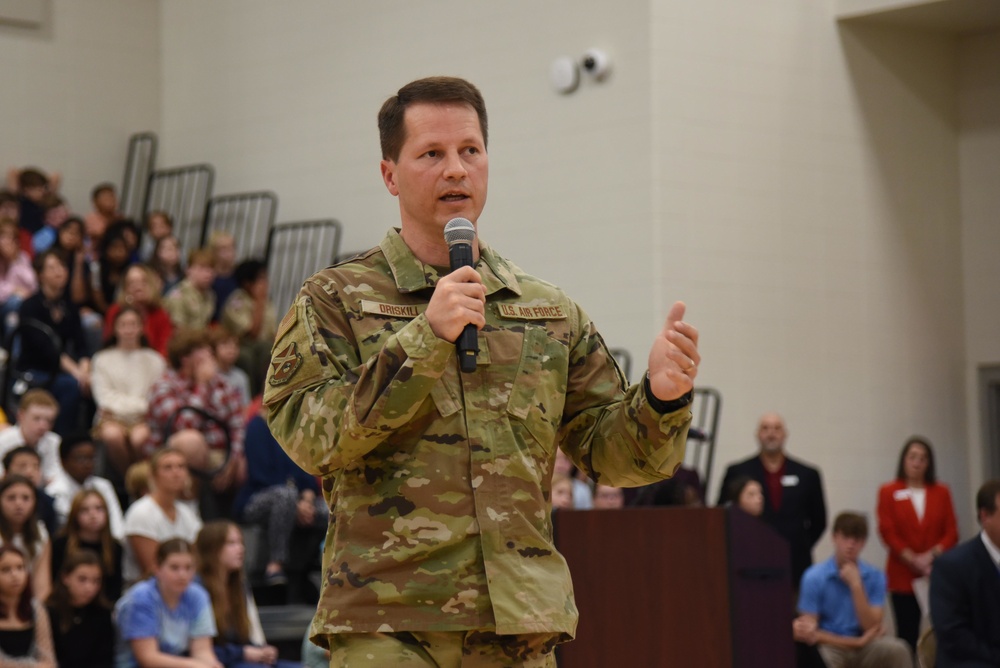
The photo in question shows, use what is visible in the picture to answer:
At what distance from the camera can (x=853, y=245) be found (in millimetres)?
10820

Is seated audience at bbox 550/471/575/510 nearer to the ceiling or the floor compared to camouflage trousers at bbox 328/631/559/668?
nearer to the ceiling

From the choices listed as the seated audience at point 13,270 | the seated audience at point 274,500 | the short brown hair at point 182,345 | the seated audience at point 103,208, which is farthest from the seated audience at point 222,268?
the seated audience at point 274,500

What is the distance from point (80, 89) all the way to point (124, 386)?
16.4ft

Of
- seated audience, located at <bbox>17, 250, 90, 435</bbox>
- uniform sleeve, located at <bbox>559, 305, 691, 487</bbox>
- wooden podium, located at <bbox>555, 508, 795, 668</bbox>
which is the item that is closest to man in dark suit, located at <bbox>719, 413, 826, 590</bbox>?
seated audience, located at <bbox>17, 250, 90, 435</bbox>

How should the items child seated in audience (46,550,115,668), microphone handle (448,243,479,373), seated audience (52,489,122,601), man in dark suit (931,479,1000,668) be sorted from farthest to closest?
1. seated audience (52,489,122,601)
2. child seated in audience (46,550,115,668)
3. man in dark suit (931,479,1000,668)
4. microphone handle (448,243,479,373)

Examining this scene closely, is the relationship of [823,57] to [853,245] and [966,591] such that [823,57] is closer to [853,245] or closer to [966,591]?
[853,245]

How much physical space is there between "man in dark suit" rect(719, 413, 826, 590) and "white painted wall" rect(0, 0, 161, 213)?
273 inches

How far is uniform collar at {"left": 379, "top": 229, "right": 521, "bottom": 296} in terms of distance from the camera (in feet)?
8.57

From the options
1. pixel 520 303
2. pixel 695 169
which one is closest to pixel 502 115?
pixel 695 169

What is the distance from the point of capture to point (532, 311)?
266cm

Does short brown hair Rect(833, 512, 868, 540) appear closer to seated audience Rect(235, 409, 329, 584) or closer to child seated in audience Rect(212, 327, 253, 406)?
seated audience Rect(235, 409, 329, 584)

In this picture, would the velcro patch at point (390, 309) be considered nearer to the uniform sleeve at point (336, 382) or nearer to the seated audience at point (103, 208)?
the uniform sleeve at point (336, 382)

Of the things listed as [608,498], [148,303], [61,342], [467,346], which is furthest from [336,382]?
[148,303]

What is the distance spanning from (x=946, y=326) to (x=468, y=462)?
9.53 m
